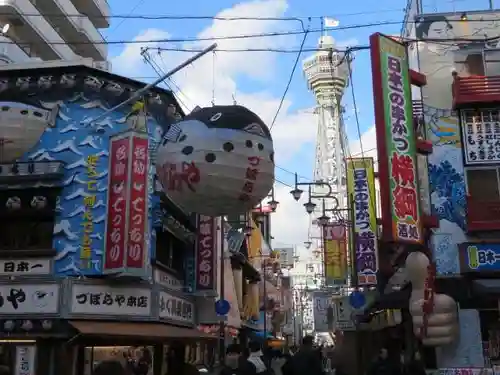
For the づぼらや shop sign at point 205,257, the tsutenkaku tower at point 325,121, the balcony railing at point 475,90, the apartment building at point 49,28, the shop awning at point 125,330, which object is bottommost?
the shop awning at point 125,330

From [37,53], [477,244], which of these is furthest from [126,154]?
[37,53]

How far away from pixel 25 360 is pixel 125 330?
2712mm

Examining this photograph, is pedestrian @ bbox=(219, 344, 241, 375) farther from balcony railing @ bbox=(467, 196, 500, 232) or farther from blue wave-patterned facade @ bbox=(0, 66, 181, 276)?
balcony railing @ bbox=(467, 196, 500, 232)

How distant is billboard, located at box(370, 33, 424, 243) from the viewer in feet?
45.7

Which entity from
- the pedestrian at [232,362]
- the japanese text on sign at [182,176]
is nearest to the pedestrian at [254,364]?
the pedestrian at [232,362]

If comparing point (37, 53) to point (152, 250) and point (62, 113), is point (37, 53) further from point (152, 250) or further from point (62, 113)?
point (152, 250)

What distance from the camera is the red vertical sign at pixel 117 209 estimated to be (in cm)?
1566

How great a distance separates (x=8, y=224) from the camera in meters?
17.2

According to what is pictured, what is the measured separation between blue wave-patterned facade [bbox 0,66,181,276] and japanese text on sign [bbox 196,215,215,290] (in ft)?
10.4

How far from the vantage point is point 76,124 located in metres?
17.4

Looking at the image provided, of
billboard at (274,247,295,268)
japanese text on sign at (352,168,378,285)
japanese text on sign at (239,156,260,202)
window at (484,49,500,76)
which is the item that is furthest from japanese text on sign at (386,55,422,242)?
billboard at (274,247,295,268)

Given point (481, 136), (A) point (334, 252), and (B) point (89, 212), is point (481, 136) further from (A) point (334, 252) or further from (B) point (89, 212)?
(A) point (334, 252)

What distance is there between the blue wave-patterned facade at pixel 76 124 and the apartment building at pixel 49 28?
281 inches

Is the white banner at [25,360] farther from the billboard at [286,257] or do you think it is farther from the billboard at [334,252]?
the billboard at [286,257]
